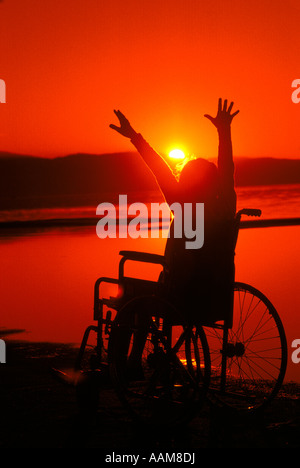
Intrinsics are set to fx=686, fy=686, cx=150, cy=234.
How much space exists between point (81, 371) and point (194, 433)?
0.81 metres

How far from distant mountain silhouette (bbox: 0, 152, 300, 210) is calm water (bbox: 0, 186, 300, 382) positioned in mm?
37916

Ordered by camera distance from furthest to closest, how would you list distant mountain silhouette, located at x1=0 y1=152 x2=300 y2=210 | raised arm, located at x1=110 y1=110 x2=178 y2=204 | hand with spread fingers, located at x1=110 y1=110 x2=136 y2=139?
distant mountain silhouette, located at x1=0 y1=152 x2=300 y2=210 < hand with spread fingers, located at x1=110 y1=110 x2=136 y2=139 < raised arm, located at x1=110 y1=110 x2=178 y2=204

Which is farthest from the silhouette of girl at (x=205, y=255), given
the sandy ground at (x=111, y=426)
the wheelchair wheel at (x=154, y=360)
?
the sandy ground at (x=111, y=426)

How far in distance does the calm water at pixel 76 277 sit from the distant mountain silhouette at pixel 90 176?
124 feet

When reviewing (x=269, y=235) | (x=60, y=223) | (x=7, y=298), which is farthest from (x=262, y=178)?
(x=7, y=298)

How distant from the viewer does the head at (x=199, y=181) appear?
3814 mm

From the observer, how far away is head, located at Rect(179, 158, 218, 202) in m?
3.81

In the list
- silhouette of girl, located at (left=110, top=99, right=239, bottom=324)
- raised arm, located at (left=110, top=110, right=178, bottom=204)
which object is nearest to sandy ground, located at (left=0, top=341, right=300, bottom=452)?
silhouette of girl, located at (left=110, top=99, right=239, bottom=324)

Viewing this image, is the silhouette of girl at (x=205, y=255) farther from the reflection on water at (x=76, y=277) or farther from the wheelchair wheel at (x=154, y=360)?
the reflection on water at (x=76, y=277)

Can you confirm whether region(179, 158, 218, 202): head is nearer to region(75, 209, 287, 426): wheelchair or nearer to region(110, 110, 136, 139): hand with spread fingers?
region(75, 209, 287, 426): wheelchair
